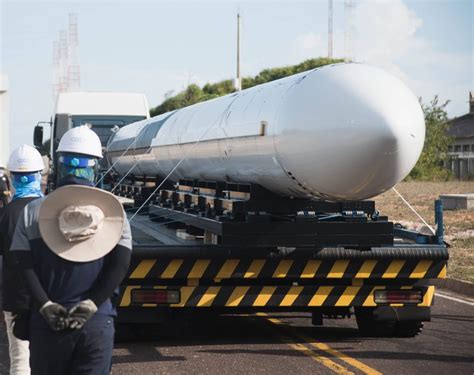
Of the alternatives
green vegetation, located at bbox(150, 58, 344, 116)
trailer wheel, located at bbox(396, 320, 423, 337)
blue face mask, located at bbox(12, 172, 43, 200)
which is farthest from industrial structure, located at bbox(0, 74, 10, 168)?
blue face mask, located at bbox(12, 172, 43, 200)

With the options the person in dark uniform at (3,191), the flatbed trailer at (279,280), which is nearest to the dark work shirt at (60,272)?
the flatbed trailer at (279,280)

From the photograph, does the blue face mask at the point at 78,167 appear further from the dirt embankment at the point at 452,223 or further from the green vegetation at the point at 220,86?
the green vegetation at the point at 220,86

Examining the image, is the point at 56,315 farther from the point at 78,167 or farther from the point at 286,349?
the point at 286,349

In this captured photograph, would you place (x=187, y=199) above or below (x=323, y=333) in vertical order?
above

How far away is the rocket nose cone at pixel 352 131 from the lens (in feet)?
Answer: 29.3

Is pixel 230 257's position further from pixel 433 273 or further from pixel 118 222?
pixel 118 222

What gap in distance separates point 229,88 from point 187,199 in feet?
214

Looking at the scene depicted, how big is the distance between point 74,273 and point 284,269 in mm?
5069

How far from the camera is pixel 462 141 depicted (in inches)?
3442

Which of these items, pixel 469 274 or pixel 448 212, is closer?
pixel 469 274

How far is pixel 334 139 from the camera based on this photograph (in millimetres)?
9000

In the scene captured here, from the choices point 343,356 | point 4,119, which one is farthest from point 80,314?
point 4,119

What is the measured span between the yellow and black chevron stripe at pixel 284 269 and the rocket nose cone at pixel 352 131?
0.97 meters

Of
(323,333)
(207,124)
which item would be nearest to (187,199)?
(207,124)
